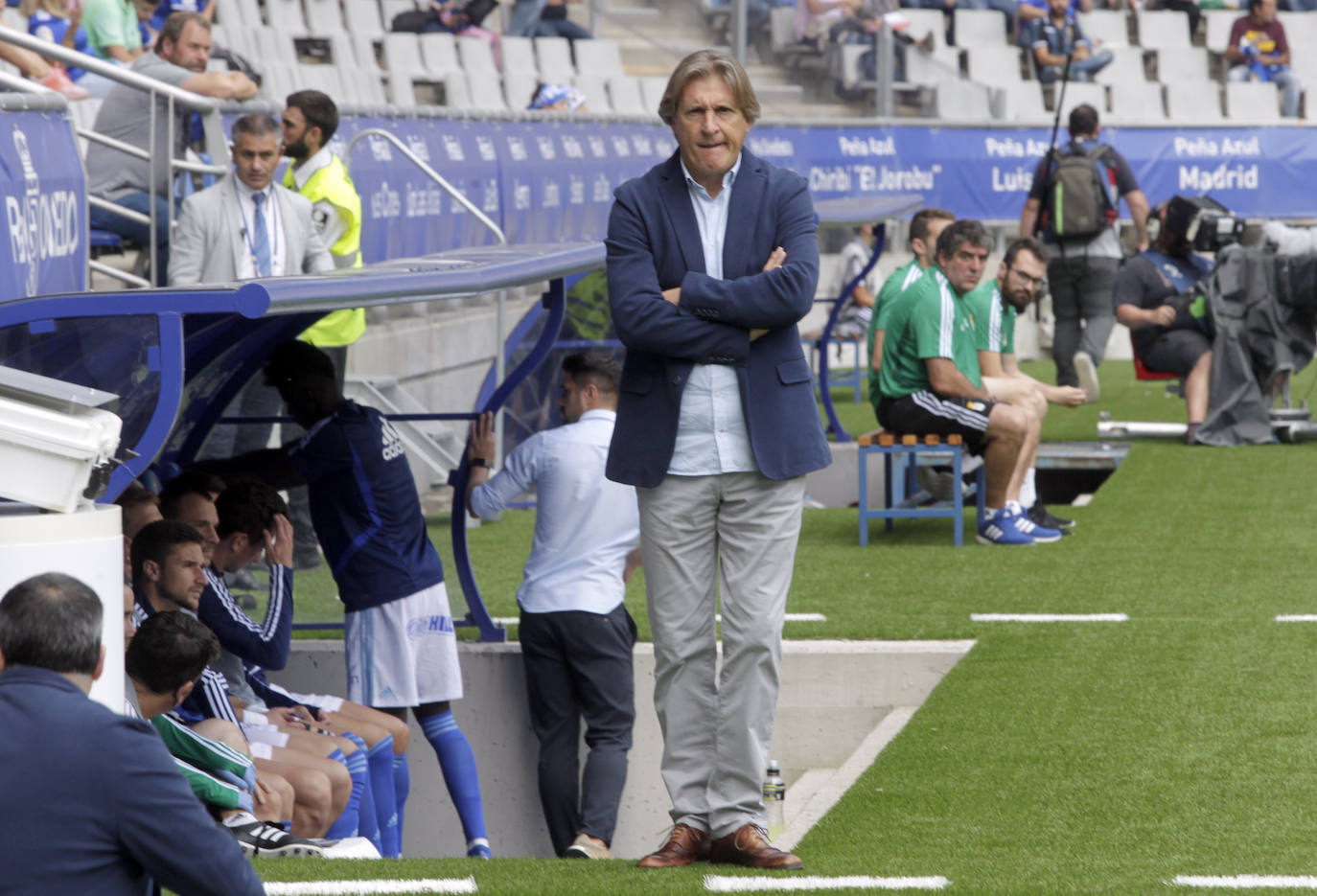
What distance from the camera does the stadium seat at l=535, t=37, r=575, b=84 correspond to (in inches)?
813

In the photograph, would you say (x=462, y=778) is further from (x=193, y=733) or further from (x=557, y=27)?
(x=557, y=27)

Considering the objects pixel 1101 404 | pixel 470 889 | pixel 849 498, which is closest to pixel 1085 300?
pixel 1101 404

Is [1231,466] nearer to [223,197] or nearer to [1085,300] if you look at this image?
[1085,300]

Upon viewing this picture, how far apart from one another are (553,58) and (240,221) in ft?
43.0

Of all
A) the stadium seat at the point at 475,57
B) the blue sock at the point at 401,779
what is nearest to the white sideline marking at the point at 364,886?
the blue sock at the point at 401,779

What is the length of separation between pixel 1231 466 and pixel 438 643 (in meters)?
7.24

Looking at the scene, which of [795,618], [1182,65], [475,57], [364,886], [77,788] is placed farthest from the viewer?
[1182,65]

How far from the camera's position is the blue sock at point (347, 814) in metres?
5.65

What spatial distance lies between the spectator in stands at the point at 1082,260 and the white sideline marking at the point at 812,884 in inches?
437

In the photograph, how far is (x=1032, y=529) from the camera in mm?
9930

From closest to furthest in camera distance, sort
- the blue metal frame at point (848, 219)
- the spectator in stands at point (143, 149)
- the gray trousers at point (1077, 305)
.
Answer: the spectator in stands at point (143, 149) → the blue metal frame at point (848, 219) → the gray trousers at point (1077, 305)

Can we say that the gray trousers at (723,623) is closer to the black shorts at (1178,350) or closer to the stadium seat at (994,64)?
the black shorts at (1178,350)

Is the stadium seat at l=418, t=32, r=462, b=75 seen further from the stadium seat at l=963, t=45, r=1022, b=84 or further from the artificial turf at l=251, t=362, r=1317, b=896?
the artificial turf at l=251, t=362, r=1317, b=896

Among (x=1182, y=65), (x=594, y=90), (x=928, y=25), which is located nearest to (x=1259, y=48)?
(x=1182, y=65)
